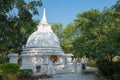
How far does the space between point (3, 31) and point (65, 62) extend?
876 inches

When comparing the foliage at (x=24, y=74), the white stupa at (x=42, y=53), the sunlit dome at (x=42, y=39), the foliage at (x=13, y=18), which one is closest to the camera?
the foliage at (x=13, y=18)

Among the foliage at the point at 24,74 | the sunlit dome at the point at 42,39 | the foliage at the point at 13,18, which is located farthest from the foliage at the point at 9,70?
the sunlit dome at the point at 42,39

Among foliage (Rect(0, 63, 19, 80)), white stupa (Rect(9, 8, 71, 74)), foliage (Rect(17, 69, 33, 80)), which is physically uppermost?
white stupa (Rect(9, 8, 71, 74))

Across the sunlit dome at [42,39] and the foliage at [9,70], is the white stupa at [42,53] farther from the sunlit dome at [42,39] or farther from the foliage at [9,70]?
the foliage at [9,70]

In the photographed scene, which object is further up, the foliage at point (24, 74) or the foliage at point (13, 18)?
the foliage at point (13, 18)

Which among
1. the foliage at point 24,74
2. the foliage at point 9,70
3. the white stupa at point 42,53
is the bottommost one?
the foliage at point 24,74

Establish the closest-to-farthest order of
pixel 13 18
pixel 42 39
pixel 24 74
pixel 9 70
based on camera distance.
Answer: pixel 13 18 → pixel 9 70 → pixel 24 74 → pixel 42 39

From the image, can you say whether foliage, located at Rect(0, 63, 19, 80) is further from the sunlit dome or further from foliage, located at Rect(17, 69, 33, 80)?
the sunlit dome

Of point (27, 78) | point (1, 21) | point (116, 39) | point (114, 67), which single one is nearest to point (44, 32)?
point (27, 78)

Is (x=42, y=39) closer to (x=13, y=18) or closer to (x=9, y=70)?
(x=9, y=70)

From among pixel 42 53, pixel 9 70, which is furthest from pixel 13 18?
pixel 42 53

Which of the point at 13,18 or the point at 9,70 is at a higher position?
the point at 13,18

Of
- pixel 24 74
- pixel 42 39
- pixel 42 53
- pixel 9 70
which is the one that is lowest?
pixel 24 74

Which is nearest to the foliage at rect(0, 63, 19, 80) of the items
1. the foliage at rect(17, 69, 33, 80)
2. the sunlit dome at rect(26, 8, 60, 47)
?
the foliage at rect(17, 69, 33, 80)
